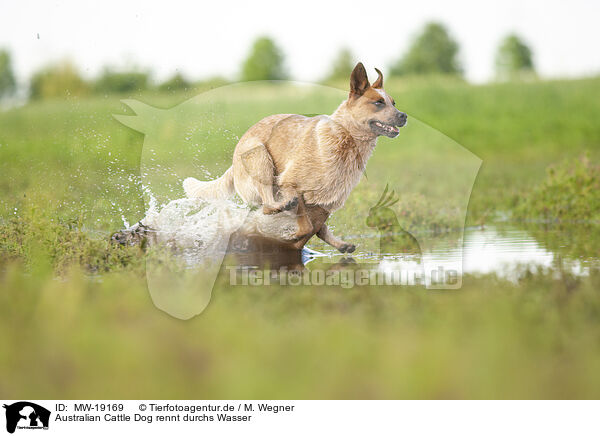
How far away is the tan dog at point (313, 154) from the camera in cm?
536

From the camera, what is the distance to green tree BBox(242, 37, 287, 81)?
101 feet

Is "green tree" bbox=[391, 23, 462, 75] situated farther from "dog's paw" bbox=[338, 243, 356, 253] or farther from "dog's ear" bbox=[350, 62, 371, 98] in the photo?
"dog's ear" bbox=[350, 62, 371, 98]

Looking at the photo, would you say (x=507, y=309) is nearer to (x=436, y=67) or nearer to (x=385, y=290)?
(x=385, y=290)

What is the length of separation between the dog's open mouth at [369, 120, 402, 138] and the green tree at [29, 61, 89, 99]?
1032 centimetres

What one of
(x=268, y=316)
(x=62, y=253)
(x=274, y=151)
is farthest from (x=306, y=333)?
(x=62, y=253)

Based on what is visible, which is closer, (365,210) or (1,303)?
(1,303)

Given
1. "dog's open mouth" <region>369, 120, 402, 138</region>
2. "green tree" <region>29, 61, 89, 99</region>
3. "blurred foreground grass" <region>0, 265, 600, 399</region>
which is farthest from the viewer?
"green tree" <region>29, 61, 89, 99</region>

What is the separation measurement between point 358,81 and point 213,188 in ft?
5.44

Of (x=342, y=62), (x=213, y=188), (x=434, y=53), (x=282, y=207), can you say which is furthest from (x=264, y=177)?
(x=434, y=53)
